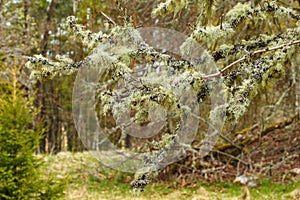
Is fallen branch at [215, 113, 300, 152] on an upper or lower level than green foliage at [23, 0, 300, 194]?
lower

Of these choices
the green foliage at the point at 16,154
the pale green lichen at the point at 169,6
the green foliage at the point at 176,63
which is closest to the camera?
the green foliage at the point at 176,63

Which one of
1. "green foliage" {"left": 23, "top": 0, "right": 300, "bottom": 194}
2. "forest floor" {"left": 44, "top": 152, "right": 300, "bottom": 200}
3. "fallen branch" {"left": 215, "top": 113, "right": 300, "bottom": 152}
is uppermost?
"green foliage" {"left": 23, "top": 0, "right": 300, "bottom": 194}

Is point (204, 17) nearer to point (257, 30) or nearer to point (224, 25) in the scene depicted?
point (224, 25)

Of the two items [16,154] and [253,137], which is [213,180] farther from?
[16,154]

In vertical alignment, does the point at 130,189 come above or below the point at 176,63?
below

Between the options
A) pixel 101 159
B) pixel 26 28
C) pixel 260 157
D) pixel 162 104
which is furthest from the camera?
pixel 26 28

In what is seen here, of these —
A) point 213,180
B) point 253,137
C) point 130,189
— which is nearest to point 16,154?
point 130,189

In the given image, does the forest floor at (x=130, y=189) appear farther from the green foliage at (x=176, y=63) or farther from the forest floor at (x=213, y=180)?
the green foliage at (x=176, y=63)

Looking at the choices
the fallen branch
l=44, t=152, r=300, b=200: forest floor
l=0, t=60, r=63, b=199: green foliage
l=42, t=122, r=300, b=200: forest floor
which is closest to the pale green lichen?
l=0, t=60, r=63, b=199: green foliage

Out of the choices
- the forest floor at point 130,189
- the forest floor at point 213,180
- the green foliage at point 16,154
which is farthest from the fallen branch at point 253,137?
the green foliage at point 16,154

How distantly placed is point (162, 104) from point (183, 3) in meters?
0.69

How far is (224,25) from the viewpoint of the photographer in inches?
96.3

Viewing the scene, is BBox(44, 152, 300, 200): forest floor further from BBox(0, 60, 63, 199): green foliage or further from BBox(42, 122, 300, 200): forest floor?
BBox(0, 60, 63, 199): green foliage

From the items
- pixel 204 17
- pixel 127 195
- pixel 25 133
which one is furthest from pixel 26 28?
pixel 204 17
